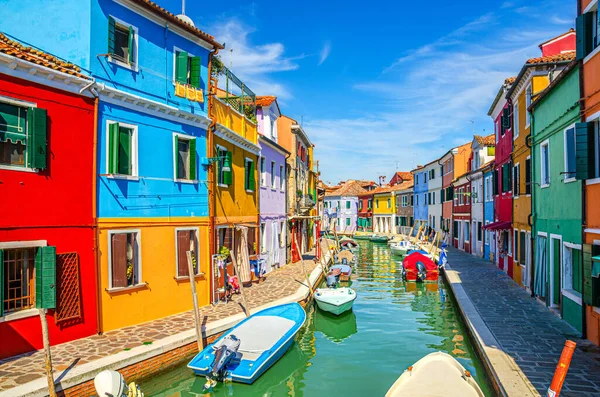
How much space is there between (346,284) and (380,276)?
13.1 feet

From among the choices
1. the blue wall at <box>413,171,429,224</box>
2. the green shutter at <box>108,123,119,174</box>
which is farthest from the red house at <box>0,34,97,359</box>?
the blue wall at <box>413,171,429,224</box>

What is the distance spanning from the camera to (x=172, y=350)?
10680 mm

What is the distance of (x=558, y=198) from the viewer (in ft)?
43.4

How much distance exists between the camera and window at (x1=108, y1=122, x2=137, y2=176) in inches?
469

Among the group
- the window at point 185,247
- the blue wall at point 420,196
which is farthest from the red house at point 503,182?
the blue wall at point 420,196

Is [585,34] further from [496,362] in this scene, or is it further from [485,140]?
[485,140]

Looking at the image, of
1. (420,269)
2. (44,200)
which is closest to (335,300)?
(420,269)

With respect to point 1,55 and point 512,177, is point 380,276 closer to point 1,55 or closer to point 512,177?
point 512,177

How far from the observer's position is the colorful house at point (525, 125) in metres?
16.7

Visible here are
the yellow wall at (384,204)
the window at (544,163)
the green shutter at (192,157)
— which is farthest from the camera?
the yellow wall at (384,204)

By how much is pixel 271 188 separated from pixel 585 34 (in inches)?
652

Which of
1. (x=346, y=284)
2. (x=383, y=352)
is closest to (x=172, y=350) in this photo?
(x=383, y=352)

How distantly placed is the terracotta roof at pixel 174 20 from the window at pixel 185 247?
6.43 m

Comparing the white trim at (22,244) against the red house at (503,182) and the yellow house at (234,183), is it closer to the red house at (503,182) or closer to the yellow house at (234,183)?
the yellow house at (234,183)
